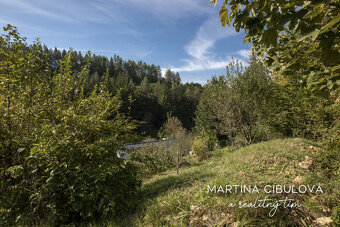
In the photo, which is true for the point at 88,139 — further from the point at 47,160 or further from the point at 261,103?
the point at 261,103

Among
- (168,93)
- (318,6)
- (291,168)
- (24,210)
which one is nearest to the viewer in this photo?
(318,6)

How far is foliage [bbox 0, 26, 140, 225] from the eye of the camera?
8.66 feet

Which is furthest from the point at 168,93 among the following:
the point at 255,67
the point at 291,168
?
the point at 291,168

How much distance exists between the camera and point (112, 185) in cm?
316

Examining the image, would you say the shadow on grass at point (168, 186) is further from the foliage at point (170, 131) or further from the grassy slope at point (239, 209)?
the foliage at point (170, 131)

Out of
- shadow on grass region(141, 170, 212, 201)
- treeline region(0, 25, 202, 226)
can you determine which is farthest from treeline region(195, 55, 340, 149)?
treeline region(0, 25, 202, 226)

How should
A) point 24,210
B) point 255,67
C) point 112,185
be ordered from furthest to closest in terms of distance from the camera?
point 255,67, point 112,185, point 24,210

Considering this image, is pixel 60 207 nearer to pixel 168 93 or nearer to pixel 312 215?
pixel 312 215

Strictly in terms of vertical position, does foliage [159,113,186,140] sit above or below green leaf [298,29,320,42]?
below

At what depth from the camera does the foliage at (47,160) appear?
2641 millimetres

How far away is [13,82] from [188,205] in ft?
12.6

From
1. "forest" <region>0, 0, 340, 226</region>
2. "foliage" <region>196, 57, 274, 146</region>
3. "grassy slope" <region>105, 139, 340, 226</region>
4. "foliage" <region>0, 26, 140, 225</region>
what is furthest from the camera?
"foliage" <region>196, 57, 274, 146</region>

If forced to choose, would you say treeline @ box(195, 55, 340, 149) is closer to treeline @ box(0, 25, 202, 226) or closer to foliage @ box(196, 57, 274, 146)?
foliage @ box(196, 57, 274, 146)

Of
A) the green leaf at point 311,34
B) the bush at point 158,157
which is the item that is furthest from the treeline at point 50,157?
the bush at point 158,157
